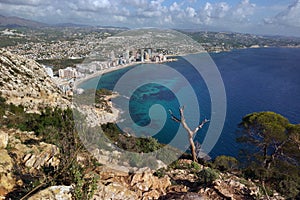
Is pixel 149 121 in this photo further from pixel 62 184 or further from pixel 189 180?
pixel 62 184

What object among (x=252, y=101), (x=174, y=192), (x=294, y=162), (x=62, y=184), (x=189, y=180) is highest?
(x=62, y=184)

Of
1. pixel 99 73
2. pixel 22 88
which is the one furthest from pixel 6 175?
pixel 99 73

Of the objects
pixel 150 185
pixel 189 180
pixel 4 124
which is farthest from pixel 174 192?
pixel 4 124

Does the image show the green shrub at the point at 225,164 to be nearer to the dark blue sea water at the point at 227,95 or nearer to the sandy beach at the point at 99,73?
the dark blue sea water at the point at 227,95

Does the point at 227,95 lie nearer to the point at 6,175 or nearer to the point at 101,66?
the point at 101,66

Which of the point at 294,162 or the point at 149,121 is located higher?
the point at 294,162

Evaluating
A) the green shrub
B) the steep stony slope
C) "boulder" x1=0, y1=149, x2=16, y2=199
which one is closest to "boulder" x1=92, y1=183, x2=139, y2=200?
"boulder" x1=0, y1=149, x2=16, y2=199

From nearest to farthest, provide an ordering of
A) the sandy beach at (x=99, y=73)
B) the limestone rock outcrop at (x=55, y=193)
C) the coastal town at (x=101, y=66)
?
the limestone rock outcrop at (x=55, y=193) < the coastal town at (x=101, y=66) < the sandy beach at (x=99, y=73)

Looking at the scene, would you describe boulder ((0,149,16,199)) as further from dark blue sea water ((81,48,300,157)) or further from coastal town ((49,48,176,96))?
coastal town ((49,48,176,96))

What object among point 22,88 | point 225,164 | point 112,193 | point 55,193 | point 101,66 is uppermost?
point 55,193

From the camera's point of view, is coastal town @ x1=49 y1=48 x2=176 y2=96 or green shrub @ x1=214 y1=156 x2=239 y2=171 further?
coastal town @ x1=49 y1=48 x2=176 y2=96

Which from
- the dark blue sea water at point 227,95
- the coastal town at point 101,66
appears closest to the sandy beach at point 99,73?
the coastal town at point 101,66
